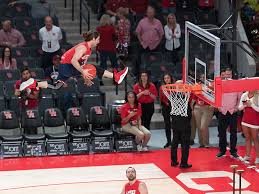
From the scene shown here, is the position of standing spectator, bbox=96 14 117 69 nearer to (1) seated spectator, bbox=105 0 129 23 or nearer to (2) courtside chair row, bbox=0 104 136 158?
(1) seated spectator, bbox=105 0 129 23

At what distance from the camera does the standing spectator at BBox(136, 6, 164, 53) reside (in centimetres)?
1978

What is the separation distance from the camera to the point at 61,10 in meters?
22.2

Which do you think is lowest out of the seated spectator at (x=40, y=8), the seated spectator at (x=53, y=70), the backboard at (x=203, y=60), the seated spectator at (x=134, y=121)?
the seated spectator at (x=134, y=121)

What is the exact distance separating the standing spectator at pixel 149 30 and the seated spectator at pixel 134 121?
138 inches

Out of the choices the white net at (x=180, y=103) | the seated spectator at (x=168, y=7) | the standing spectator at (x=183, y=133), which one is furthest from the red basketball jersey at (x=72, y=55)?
the seated spectator at (x=168, y=7)

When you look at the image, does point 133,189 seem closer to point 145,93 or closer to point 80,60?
point 80,60

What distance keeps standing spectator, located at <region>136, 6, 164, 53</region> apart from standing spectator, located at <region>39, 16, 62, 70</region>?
2231 mm

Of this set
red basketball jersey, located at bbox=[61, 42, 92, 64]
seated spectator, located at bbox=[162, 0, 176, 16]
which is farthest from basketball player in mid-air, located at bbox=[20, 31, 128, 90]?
seated spectator, located at bbox=[162, 0, 176, 16]

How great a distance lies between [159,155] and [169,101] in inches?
50.0

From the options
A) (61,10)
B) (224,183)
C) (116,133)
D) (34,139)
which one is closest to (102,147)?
(116,133)

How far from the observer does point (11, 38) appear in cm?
1891

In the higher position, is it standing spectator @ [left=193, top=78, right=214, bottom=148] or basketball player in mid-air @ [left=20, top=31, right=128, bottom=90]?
basketball player in mid-air @ [left=20, top=31, right=128, bottom=90]

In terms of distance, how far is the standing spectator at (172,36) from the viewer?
19.7 m

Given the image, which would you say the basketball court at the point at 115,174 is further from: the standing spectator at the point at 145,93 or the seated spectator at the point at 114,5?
the seated spectator at the point at 114,5
